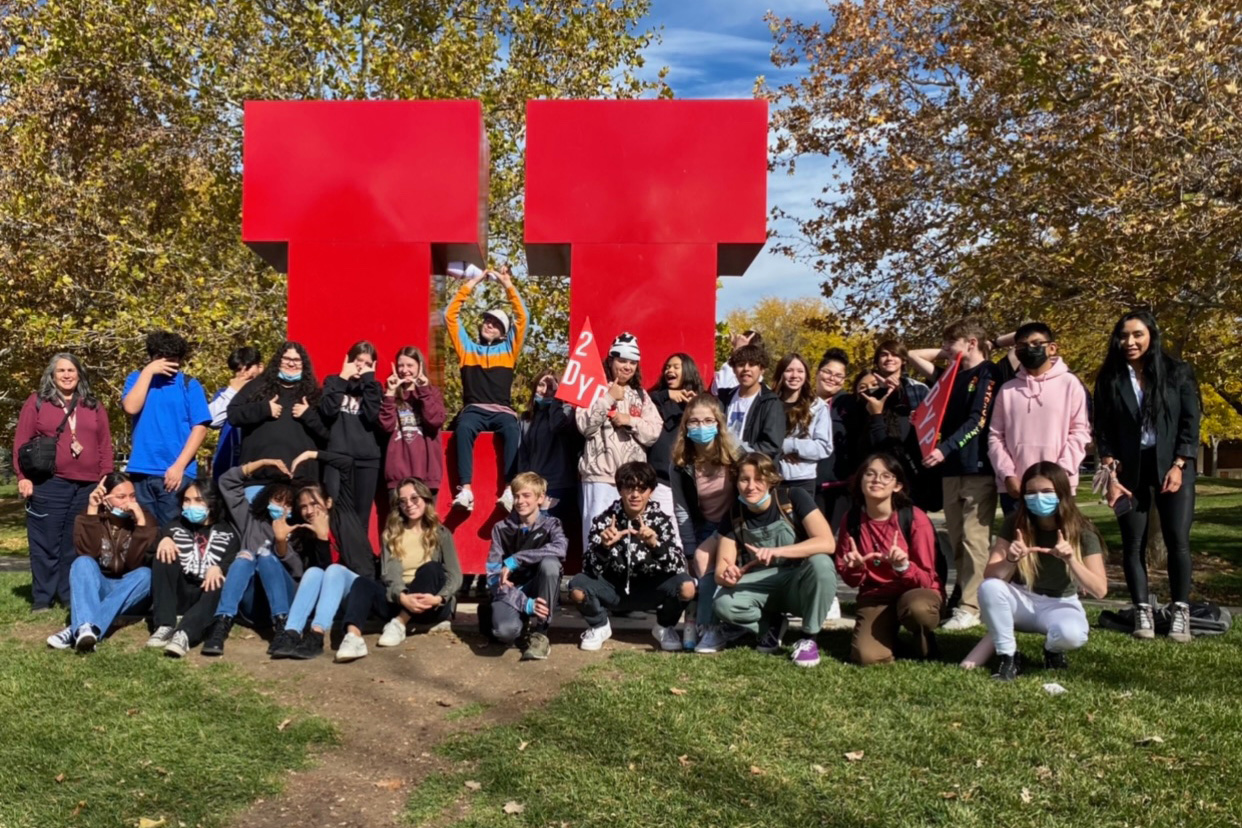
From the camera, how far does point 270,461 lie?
6.74 meters

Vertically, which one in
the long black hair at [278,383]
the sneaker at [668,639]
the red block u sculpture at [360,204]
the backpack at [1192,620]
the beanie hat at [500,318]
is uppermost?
the red block u sculpture at [360,204]

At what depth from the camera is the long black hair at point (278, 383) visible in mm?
6914

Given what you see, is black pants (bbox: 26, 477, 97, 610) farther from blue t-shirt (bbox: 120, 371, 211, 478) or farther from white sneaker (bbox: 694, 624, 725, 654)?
white sneaker (bbox: 694, 624, 725, 654)

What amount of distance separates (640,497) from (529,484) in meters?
0.68

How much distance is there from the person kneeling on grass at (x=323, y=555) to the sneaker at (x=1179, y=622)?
4.63 m

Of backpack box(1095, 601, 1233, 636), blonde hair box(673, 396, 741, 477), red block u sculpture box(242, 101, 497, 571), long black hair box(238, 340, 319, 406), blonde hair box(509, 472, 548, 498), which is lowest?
backpack box(1095, 601, 1233, 636)

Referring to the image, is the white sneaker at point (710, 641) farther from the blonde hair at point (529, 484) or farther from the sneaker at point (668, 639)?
the blonde hair at point (529, 484)

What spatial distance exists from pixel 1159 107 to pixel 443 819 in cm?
855

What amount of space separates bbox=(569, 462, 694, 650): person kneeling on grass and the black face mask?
7.43 ft

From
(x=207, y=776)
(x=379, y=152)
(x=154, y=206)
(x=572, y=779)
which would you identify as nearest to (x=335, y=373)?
(x=379, y=152)

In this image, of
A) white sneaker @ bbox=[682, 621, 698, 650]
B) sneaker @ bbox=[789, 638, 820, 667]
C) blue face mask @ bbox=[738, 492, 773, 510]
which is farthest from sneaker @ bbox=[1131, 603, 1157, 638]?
white sneaker @ bbox=[682, 621, 698, 650]

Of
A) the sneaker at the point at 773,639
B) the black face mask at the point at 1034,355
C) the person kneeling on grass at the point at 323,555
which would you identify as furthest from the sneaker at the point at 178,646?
the black face mask at the point at 1034,355

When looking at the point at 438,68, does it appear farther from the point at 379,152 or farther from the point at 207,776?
the point at 207,776

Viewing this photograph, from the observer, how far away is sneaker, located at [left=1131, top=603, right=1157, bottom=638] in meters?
5.99
